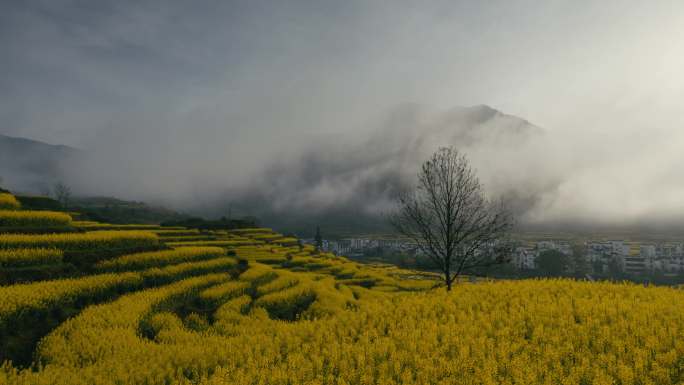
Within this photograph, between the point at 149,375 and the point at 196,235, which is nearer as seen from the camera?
the point at 149,375

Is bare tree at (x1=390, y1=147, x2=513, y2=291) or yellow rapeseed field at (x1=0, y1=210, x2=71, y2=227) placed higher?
bare tree at (x1=390, y1=147, x2=513, y2=291)

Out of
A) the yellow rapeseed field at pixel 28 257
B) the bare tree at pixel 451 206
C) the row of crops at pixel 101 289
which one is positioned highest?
the bare tree at pixel 451 206

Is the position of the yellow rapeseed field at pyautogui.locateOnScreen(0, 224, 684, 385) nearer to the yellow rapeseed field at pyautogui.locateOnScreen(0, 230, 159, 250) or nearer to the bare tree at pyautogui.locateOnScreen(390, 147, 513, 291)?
the yellow rapeseed field at pyautogui.locateOnScreen(0, 230, 159, 250)

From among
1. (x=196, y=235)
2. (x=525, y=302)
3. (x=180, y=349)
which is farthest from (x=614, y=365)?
(x=196, y=235)

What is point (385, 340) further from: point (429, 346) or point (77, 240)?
point (77, 240)

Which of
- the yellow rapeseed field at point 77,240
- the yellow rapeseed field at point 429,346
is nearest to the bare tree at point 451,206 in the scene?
the yellow rapeseed field at point 429,346

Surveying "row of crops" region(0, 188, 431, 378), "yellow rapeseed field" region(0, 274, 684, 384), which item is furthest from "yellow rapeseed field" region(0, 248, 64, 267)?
"yellow rapeseed field" region(0, 274, 684, 384)

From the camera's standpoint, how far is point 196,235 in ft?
161

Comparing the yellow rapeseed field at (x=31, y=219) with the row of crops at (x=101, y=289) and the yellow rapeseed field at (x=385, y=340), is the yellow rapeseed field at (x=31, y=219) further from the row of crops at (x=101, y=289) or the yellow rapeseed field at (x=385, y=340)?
the yellow rapeseed field at (x=385, y=340)

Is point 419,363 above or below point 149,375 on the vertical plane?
above

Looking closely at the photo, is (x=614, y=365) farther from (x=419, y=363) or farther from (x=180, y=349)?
(x=180, y=349)

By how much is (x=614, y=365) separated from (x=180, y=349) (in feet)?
31.8

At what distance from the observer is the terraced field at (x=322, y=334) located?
21.5 feet

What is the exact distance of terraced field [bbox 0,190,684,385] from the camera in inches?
257
